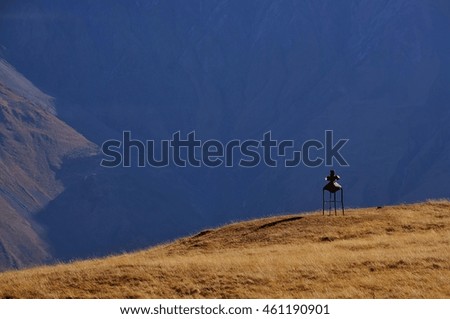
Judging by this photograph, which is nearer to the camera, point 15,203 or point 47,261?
point 47,261

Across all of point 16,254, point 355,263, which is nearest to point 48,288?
point 355,263

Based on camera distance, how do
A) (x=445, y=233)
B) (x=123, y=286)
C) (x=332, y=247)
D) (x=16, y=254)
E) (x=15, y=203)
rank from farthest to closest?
(x=15, y=203) → (x=16, y=254) → (x=445, y=233) → (x=332, y=247) → (x=123, y=286)

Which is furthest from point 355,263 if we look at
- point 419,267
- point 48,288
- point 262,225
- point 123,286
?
point 262,225

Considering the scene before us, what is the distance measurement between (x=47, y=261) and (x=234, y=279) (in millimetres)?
154433

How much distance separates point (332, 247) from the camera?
38469 millimetres

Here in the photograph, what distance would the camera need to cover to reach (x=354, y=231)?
44.0 m

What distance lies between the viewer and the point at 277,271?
31719mm

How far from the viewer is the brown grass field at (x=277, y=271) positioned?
28844 millimetres

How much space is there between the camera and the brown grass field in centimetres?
2884

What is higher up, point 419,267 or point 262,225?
point 262,225

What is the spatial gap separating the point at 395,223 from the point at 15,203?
164026 mm

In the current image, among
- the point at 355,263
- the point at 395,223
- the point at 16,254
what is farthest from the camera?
the point at 16,254
